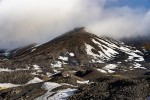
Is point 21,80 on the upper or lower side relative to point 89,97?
upper

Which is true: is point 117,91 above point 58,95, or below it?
below

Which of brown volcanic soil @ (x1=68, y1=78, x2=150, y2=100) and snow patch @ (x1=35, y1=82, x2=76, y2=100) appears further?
snow patch @ (x1=35, y1=82, x2=76, y2=100)

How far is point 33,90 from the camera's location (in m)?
85.3

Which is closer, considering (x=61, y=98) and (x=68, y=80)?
(x=61, y=98)

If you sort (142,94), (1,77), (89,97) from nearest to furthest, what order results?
→ (142,94), (89,97), (1,77)

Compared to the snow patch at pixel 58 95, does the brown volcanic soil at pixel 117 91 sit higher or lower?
lower

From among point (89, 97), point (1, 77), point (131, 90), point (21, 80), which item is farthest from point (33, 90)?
point (1, 77)

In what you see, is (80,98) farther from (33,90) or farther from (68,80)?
(68,80)

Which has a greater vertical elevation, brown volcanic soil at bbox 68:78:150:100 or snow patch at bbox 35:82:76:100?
snow patch at bbox 35:82:76:100

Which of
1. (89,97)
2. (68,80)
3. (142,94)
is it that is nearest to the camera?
(142,94)

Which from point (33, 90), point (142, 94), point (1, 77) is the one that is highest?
point (1, 77)

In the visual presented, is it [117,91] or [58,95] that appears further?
[58,95]

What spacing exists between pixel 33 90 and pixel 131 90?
84.0 feet

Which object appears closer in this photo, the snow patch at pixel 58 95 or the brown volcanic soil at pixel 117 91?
the brown volcanic soil at pixel 117 91
